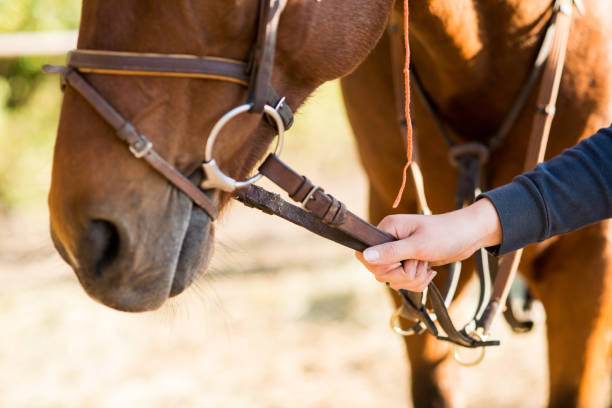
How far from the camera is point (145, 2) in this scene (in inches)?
36.4

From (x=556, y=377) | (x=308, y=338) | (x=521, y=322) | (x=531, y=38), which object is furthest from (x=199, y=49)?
(x=308, y=338)

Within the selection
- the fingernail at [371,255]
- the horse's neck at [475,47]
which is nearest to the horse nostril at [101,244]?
the fingernail at [371,255]

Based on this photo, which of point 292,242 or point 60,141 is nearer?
point 60,141

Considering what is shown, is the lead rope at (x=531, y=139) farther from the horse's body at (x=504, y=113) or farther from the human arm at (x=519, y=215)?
the human arm at (x=519, y=215)

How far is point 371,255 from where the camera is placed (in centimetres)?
104

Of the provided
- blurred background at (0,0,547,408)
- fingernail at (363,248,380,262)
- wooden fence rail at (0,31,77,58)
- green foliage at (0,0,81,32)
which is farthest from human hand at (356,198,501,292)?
green foliage at (0,0,81,32)

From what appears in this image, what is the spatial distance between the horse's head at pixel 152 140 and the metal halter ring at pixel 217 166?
0.8 inches

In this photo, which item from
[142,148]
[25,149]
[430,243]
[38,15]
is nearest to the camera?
[142,148]

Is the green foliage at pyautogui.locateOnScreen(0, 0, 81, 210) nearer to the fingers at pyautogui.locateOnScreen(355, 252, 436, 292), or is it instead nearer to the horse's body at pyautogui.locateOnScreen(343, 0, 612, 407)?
the horse's body at pyautogui.locateOnScreen(343, 0, 612, 407)

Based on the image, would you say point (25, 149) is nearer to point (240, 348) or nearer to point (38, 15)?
point (38, 15)

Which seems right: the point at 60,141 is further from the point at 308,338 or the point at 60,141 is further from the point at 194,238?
the point at 308,338

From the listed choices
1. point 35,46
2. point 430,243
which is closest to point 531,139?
point 430,243

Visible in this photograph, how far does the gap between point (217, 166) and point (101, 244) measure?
22 cm

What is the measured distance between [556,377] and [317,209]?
988 mm
